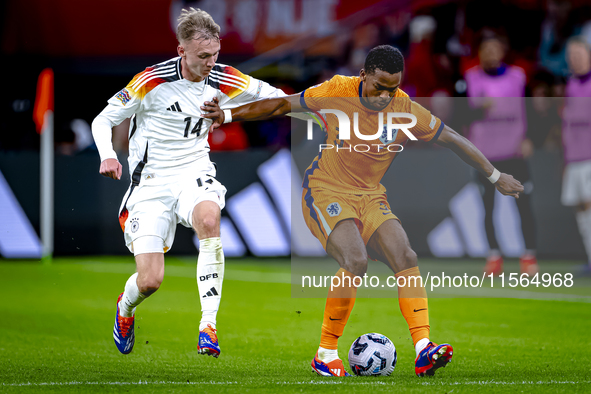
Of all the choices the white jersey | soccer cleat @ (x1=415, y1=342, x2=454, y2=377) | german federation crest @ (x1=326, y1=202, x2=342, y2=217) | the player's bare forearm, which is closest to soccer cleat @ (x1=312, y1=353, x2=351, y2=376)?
soccer cleat @ (x1=415, y1=342, x2=454, y2=377)

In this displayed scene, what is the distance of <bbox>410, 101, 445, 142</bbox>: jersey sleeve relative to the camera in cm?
515

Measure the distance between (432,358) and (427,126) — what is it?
150 centimetres

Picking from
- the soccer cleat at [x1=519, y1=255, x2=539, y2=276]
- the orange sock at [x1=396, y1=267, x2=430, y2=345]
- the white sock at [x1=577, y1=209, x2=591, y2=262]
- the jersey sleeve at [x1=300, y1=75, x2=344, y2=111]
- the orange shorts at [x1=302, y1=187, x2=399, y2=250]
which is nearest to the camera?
→ the orange sock at [x1=396, y1=267, x2=430, y2=345]

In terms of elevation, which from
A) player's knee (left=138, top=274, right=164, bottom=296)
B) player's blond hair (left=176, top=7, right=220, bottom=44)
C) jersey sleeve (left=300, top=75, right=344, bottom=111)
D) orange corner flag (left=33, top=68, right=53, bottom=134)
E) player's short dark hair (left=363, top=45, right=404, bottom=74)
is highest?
orange corner flag (left=33, top=68, right=53, bottom=134)

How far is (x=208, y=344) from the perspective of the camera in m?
4.50

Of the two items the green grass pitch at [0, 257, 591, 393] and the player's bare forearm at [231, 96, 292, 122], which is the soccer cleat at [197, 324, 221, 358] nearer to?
the green grass pitch at [0, 257, 591, 393]

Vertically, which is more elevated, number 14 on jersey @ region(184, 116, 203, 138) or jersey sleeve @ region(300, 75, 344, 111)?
jersey sleeve @ region(300, 75, 344, 111)

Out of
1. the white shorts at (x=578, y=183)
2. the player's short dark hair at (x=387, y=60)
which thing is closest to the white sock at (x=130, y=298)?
the player's short dark hair at (x=387, y=60)

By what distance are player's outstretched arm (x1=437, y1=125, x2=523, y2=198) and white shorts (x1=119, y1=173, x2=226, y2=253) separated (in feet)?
4.87

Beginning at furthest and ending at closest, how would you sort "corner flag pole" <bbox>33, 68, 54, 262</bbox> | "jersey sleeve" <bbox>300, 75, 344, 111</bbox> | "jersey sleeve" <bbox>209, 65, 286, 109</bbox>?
1. "corner flag pole" <bbox>33, 68, 54, 262</bbox>
2. "jersey sleeve" <bbox>209, 65, 286, 109</bbox>
3. "jersey sleeve" <bbox>300, 75, 344, 111</bbox>

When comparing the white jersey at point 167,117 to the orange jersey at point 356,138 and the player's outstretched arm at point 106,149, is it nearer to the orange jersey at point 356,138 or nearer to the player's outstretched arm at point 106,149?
the player's outstretched arm at point 106,149

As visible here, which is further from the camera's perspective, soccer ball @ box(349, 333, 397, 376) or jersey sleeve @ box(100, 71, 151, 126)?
jersey sleeve @ box(100, 71, 151, 126)

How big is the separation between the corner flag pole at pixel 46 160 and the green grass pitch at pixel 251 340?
104cm

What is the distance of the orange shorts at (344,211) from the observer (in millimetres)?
5031
